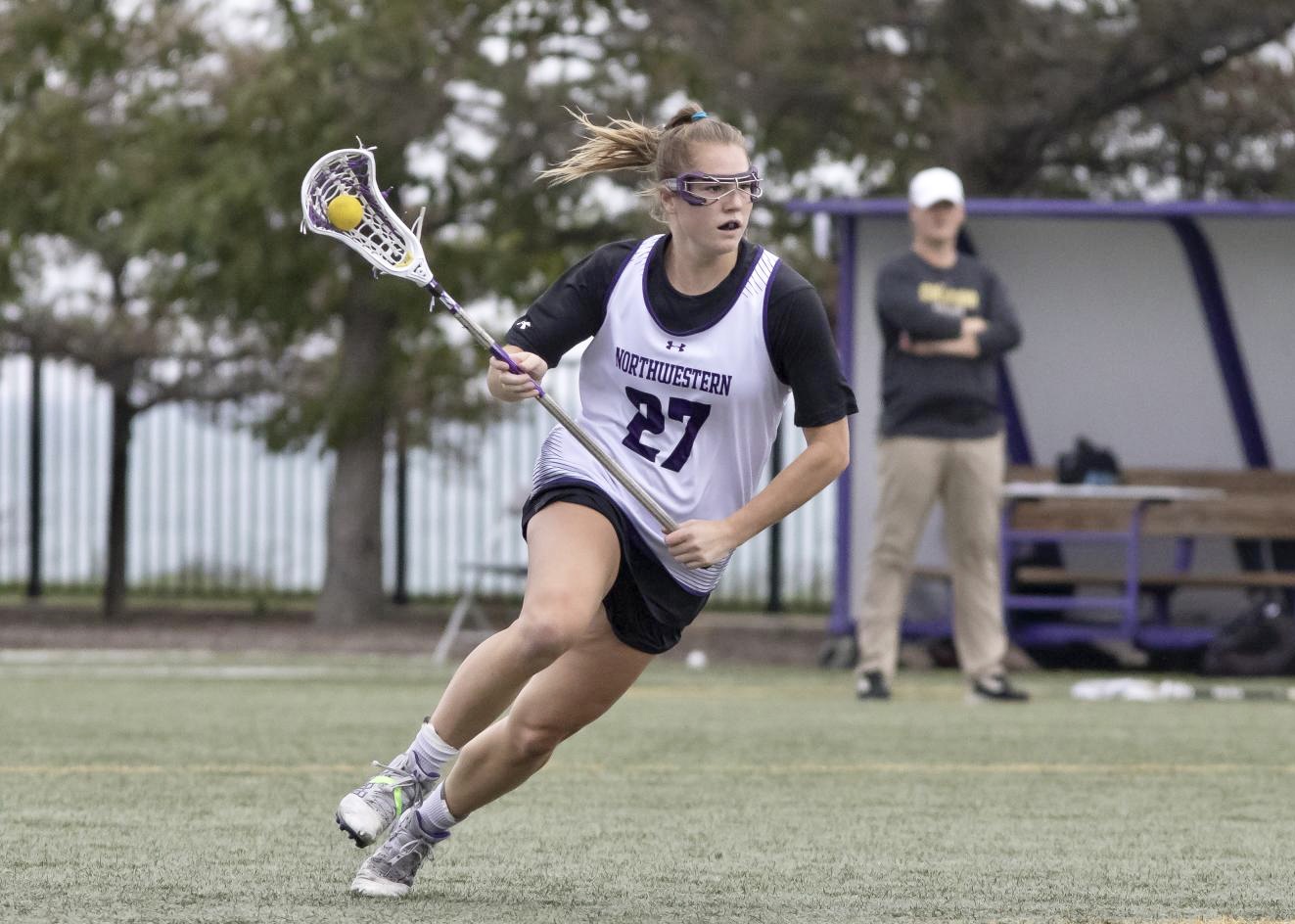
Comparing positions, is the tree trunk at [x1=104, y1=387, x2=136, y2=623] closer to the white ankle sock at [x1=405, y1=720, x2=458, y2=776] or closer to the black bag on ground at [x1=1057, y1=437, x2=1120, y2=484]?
the black bag on ground at [x1=1057, y1=437, x2=1120, y2=484]

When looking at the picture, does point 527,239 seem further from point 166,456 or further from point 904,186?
point 166,456

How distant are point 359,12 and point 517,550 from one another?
661cm

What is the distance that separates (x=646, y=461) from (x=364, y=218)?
85 cm

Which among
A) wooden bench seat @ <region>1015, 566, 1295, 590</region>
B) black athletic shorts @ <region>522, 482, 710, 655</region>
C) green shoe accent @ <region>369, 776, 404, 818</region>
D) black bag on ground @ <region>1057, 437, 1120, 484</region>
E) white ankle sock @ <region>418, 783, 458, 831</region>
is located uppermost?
black bag on ground @ <region>1057, 437, 1120, 484</region>

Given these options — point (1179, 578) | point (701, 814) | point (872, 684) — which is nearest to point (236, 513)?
point (1179, 578)

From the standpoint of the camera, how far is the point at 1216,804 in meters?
6.12

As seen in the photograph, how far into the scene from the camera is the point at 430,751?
4516mm

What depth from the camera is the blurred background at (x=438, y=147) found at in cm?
1376

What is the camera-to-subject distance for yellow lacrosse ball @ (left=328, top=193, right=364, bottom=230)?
187 inches

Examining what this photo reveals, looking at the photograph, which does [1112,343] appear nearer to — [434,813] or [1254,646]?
[1254,646]

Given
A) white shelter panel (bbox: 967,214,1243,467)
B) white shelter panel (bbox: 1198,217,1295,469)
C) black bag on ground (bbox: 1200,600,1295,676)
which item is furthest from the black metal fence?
black bag on ground (bbox: 1200,600,1295,676)

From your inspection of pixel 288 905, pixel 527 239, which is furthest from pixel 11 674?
pixel 288 905

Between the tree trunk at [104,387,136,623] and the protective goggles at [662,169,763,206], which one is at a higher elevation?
the protective goggles at [662,169,763,206]

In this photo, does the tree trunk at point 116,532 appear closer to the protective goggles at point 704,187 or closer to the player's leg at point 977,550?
the player's leg at point 977,550
